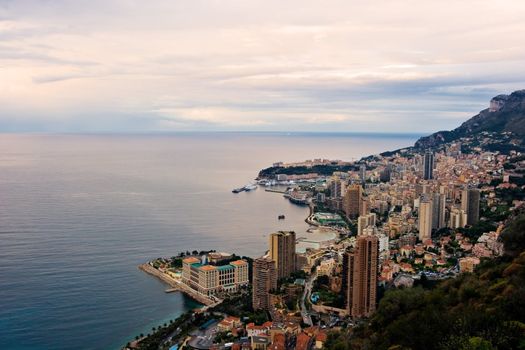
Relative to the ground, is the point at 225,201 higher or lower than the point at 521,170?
lower

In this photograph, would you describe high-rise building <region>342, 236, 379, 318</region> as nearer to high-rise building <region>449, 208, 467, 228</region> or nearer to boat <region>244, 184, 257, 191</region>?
high-rise building <region>449, 208, 467, 228</region>

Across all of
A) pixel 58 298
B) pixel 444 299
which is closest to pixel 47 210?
pixel 58 298

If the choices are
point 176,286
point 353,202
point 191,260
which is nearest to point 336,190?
point 353,202

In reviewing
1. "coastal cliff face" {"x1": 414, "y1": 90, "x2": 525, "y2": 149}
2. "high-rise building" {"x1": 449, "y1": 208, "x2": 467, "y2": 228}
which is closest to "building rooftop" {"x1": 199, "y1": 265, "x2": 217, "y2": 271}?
"high-rise building" {"x1": 449, "y1": 208, "x2": 467, "y2": 228}

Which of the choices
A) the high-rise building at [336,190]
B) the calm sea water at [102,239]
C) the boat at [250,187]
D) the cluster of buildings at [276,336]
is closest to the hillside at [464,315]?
the cluster of buildings at [276,336]

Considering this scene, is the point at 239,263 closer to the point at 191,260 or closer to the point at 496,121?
the point at 191,260

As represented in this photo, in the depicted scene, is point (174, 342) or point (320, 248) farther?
point (320, 248)

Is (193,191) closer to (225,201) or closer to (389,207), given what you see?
(225,201)
